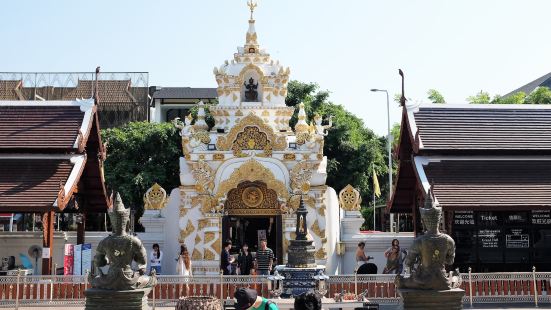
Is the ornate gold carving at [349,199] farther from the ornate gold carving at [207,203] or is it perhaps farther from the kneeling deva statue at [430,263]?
the kneeling deva statue at [430,263]

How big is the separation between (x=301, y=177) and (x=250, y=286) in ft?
24.0

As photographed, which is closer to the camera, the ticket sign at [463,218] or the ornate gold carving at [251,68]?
the ticket sign at [463,218]

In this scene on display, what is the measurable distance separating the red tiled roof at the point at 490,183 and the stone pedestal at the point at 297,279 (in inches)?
178

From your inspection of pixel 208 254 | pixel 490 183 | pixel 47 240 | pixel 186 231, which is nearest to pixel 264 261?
pixel 208 254

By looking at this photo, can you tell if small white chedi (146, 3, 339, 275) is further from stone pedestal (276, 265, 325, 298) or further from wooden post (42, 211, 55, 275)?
stone pedestal (276, 265, 325, 298)

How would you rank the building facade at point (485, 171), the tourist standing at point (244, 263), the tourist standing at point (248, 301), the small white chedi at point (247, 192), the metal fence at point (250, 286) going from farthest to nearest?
the small white chedi at point (247, 192) < the tourist standing at point (244, 263) < the building facade at point (485, 171) < the metal fence at point (250, 286) < the tourist standing at point (248, 301)

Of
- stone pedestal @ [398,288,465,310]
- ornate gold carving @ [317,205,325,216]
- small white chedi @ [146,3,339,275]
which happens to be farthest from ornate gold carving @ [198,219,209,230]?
stone pedestal @ [398,288,465,310]

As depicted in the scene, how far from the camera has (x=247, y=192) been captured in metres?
23.5

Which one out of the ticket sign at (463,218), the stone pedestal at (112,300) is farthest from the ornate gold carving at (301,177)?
the stone pedestal at (112,300)

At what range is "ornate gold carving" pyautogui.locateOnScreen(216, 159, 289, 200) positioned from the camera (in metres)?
22.9

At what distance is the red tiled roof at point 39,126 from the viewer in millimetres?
21150

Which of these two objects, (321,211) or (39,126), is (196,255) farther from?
(39,126)

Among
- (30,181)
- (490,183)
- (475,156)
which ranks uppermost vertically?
(475,156)

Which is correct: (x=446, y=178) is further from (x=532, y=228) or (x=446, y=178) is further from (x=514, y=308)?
(x=514, y=308)
